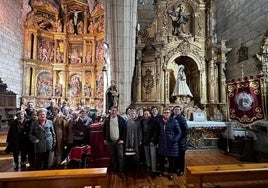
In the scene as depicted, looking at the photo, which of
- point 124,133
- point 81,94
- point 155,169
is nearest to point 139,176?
point 155,169

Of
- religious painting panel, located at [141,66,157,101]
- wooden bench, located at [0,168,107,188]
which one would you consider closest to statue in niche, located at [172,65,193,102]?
religious painting panel, located at [141,66,157,101]

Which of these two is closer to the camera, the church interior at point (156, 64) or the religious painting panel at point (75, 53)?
the church interior at point (156, 64)

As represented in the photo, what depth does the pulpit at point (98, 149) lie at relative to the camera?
13.1 feet


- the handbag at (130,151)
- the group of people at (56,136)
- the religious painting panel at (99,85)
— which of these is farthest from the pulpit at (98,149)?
the religious painting panel at (99,85)

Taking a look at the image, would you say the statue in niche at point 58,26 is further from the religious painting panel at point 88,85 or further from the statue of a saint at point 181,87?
the statue of a saint at point 181,87

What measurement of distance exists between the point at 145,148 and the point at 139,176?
0.49 metres

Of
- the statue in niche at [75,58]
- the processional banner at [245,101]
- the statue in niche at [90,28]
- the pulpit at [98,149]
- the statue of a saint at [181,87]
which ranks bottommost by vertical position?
the pulpit at [98,149]

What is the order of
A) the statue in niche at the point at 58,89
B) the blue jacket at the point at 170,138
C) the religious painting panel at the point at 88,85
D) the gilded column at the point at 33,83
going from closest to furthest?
the blue jacket at the point at 170,138 → the gilded column at the point at 33,83 → the statue in niche at the point at 58,89 → the religious painting panel at the point at 88,85

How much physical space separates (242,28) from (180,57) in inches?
91.7

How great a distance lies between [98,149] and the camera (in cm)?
400

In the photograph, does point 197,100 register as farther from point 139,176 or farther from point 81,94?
point 81,94

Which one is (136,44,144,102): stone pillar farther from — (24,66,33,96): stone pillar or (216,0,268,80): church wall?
(24,66,33,96): stone pillar

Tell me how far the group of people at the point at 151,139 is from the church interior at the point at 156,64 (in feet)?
1.13

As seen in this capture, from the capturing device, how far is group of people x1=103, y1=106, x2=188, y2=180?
3.48m
